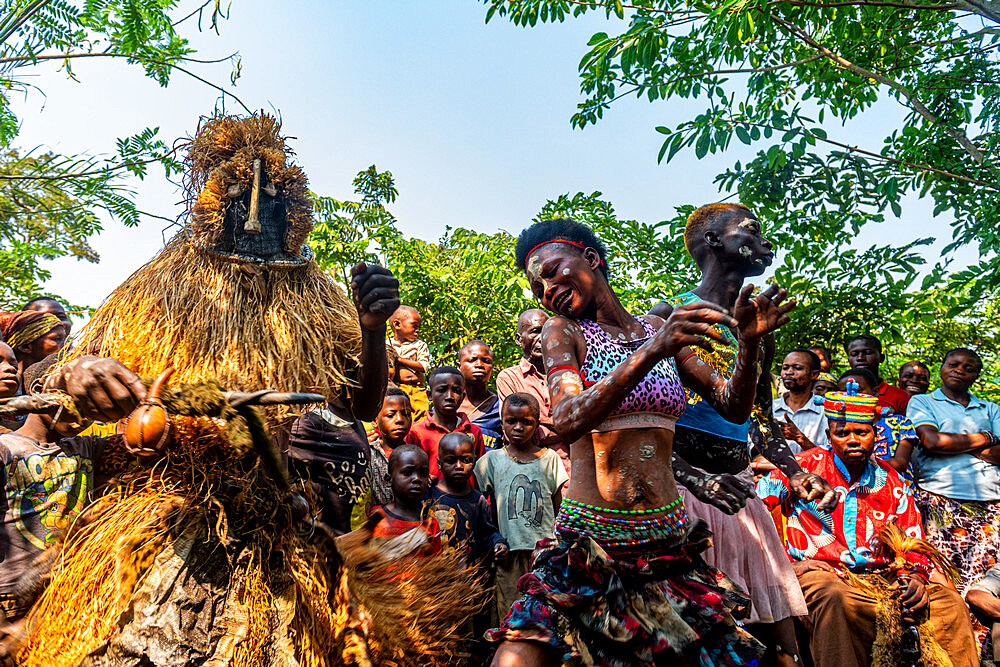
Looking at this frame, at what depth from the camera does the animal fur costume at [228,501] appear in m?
2.35

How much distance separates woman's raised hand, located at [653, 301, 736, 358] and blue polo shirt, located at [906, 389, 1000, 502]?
402 centimetres

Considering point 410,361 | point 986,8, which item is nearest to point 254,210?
point 410,361

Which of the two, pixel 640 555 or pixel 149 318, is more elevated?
pixel 149 318

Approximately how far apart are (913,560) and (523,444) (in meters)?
2.33

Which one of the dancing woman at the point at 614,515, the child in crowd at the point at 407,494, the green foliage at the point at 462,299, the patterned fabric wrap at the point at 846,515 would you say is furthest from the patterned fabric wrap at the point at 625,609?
the green foliage at the point at 462,299

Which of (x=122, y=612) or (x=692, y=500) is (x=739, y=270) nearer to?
(x=692, y=500)

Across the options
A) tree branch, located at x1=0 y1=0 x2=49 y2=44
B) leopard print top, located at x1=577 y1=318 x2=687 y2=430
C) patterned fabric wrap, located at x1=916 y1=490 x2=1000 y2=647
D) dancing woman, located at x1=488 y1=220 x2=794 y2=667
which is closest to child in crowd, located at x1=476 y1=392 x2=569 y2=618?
dancing woman, located at x1=488 y1=220 x2=794 y2=667

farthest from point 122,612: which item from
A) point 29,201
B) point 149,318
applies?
point 29,201

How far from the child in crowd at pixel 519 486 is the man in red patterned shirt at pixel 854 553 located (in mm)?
1289

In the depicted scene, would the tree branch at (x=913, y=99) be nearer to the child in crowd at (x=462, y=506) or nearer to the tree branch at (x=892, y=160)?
the tree branch at (x=892, y=160)

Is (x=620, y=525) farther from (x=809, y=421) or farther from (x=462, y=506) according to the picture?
(x=809, y=421)

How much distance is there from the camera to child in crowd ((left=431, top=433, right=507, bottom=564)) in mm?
4387

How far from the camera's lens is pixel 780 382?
6.59 metres

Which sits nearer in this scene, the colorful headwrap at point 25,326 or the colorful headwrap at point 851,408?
the colorful headwrap at point 25,326
